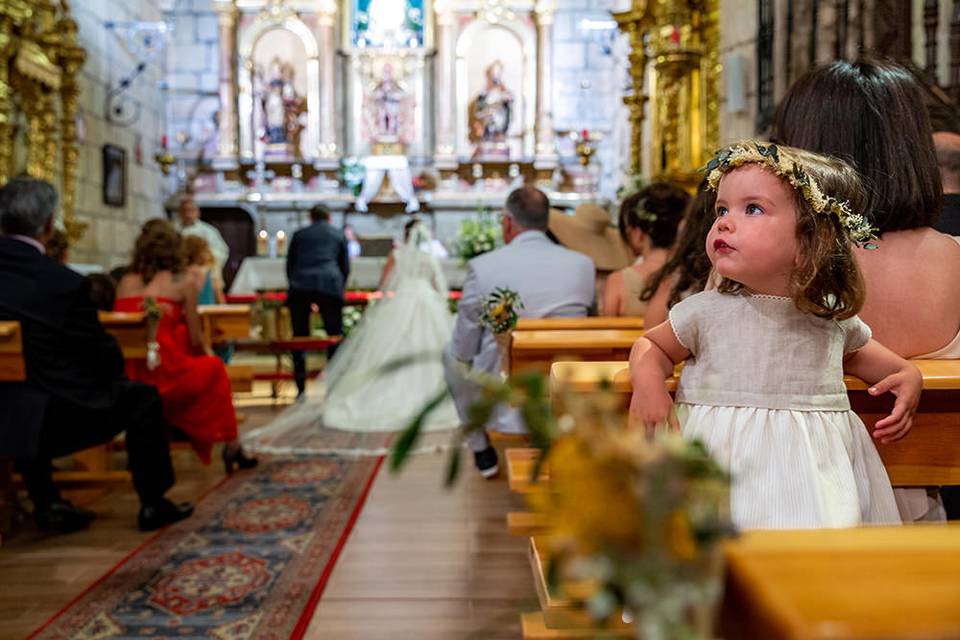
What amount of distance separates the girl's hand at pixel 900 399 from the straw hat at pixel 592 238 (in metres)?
3.66

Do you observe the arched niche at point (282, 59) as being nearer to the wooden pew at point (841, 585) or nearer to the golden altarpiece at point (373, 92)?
the golden altarpiece at point (373, 92)

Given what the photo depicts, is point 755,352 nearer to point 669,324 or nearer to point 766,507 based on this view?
point 669,324

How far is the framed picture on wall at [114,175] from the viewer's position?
1101 centimetres

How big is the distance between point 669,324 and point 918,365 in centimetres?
57

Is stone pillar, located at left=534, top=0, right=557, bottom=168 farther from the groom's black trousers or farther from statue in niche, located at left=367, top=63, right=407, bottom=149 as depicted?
the groom's black trousers

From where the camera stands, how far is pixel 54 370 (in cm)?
369

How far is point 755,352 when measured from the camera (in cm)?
165

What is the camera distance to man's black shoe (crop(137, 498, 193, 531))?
3.94m

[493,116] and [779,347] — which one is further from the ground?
[493,116]

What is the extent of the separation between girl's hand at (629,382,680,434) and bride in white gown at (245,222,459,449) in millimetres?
4738

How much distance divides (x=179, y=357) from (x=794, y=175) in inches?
145

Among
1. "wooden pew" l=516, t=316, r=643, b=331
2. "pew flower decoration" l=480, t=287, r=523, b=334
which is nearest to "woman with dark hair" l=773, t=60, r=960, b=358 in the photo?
"pew flower decoration" l=480, t=287, r=523, b=334

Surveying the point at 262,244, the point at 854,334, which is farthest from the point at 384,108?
the point at 854,334

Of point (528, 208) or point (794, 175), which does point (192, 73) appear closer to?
point (528, 208)
